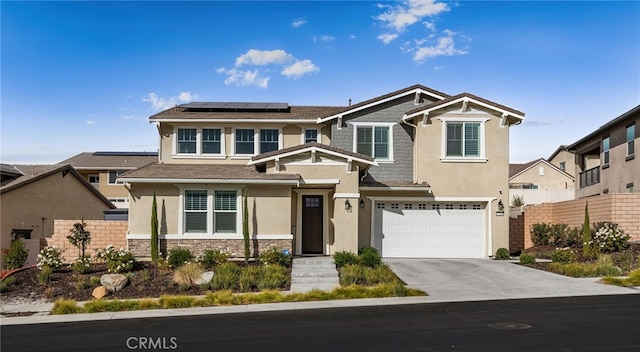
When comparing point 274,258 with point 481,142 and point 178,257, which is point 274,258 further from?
point 481,142

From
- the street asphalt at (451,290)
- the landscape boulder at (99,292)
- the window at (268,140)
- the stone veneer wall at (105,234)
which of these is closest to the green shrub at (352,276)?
the street asphalt at (451,290)

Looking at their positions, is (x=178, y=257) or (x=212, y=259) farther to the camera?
(x=178, y=257)

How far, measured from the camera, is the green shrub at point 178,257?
20641 millimetres

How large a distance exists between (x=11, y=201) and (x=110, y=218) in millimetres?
4817

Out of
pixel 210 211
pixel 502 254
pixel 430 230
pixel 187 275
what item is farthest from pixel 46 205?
pixel 502 254

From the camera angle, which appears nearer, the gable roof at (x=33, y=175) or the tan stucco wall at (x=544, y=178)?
the gable roof at (x=33, y=175)

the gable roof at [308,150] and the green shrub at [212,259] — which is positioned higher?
the gable roof at [308,150]

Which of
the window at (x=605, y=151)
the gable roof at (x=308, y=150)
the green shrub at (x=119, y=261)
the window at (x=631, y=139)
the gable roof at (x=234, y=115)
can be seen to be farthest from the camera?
the window at (x=605, y=151)

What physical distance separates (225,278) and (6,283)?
641 cm

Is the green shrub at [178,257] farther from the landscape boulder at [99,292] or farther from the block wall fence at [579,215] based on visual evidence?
the block wall fence at [579,215]

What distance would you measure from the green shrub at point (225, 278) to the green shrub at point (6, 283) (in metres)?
5.91

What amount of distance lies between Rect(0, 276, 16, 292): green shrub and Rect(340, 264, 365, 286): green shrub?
9.62 m

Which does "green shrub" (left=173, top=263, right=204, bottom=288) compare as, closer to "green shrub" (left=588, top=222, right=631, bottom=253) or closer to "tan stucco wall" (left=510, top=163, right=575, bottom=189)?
"green shrub" (left=588, top=222, right=631, bottom=253)

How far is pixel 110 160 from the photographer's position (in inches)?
1927
